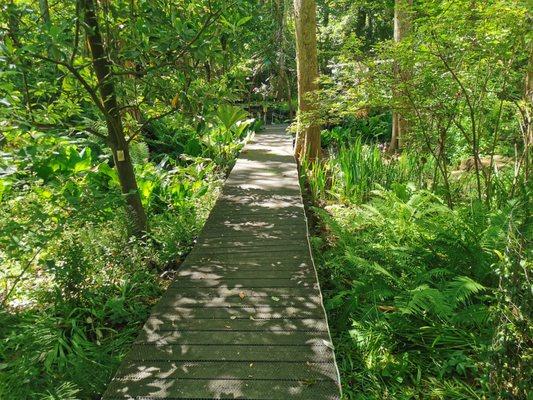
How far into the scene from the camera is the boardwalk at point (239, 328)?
218 cm

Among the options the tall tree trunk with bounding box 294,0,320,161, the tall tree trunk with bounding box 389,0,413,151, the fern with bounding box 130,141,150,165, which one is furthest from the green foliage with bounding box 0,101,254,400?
the tall tree trunk with bounding box 294,0,320,161

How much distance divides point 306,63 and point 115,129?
15.1ft

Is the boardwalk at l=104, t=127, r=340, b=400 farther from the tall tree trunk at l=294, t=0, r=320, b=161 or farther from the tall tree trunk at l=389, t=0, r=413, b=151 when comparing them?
the tall tree trunk at l=294, t=0, r=320, b=161

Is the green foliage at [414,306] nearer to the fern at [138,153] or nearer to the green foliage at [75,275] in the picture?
the green foliage at [75,275]

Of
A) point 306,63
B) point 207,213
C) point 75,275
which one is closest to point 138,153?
point 207,213

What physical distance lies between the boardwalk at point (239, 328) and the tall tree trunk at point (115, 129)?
2.49 feet

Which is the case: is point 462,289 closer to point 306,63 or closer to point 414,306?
point 414,306

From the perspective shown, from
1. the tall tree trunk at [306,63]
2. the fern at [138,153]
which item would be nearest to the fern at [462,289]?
the tall tree trunk at [306,63]

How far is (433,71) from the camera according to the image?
13.5 ft

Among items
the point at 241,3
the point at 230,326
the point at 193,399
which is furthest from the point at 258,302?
the point at 241,3

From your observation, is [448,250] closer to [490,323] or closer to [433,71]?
[490,323]

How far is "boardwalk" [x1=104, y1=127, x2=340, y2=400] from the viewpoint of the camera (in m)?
2.18

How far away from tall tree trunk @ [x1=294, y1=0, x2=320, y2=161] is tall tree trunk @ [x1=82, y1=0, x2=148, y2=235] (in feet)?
11.1

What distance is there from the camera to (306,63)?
735 cm
